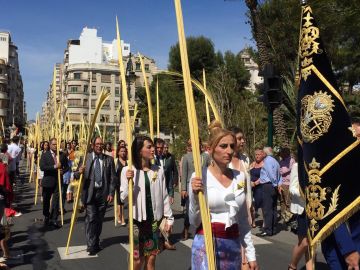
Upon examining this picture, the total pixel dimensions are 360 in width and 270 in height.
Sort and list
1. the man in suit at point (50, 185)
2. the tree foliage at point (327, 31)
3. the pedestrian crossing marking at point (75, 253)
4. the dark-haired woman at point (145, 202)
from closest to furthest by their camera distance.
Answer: the dark-haired woman at point (145, 202) → the pedestrian crossing marking at point (75, 253) → the man in suit at point (50, 185) → the tree foliage at point (327, 31)

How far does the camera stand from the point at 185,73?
→ 9.32ft

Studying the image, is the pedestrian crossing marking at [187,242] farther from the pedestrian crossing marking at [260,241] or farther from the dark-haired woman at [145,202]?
the dark-haired woman at [145,202]

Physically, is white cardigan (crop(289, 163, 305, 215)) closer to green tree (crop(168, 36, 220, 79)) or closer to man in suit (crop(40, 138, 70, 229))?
man in suit (crop(40, 138, 70, 229))

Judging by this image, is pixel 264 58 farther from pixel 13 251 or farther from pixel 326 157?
pixel 326 157

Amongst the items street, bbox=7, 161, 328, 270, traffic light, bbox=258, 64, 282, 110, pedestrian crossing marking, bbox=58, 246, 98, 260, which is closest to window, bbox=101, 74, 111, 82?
street, bbox=7, 161, 328, 270

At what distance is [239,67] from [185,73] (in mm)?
36292

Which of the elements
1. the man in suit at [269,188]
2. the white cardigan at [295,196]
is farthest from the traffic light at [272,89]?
the white cardigan at [295,196]

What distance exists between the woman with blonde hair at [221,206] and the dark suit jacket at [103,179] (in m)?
4.27

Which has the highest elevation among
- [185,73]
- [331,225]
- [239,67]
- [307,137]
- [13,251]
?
[239,67]

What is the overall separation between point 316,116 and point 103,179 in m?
4.72

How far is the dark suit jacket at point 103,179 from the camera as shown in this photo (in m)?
7.26

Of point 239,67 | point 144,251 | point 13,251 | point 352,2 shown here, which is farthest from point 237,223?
point 239,67

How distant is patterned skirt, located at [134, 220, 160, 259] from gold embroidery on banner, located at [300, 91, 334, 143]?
203 cm

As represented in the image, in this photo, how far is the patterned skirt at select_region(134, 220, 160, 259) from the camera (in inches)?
185
